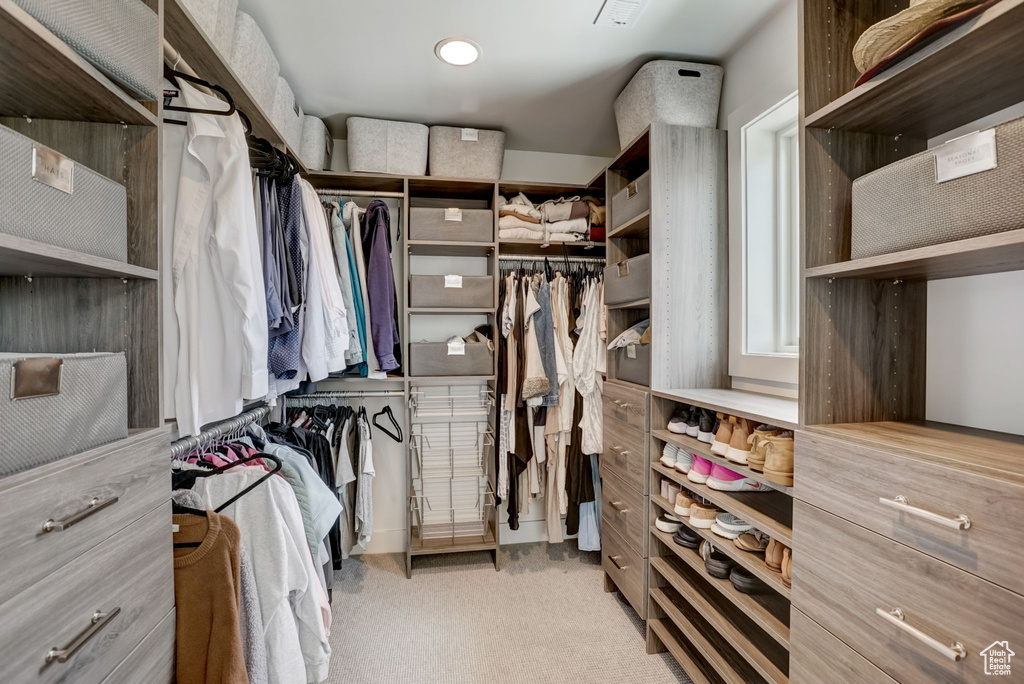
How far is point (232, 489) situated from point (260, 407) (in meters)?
0.60

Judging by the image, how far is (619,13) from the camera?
5.28ft

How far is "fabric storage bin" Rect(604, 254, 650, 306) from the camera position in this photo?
1.93m

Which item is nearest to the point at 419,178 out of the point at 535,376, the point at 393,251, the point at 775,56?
the point at 393,251

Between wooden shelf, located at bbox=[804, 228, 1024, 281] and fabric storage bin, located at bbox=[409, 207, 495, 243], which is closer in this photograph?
wooden shelf, located at bbox=[804, 228, 1024, 281]

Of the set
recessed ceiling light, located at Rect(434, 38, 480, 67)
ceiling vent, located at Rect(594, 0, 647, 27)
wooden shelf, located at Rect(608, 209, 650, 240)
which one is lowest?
wooden shelf, located at Rect(608, 209, 650, 240)

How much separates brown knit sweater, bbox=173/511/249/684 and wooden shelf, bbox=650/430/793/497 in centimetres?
133

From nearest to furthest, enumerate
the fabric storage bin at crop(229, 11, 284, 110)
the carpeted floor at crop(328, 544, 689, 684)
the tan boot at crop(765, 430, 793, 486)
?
the tan boot at crop(765, 430, 793, 486) → the fabric storage bin at crop(229, 11, 284, 110) → the carpeted floor at crop(328, 544, 689, 684)

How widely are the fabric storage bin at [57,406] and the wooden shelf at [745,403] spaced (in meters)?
1.49

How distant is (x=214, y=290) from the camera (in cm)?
124

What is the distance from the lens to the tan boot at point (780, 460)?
46.1 inches

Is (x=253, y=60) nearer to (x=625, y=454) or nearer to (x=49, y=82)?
(x=49, y=82)

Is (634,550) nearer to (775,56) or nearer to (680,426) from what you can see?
(680,426)

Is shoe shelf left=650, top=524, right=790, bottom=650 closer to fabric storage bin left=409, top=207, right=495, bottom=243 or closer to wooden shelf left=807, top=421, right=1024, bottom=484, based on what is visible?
wooden shelf left=807, top=421, right=1024, bottom=484

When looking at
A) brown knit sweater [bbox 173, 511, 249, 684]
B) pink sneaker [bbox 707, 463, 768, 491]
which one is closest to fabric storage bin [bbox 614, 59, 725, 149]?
pink sneaker [bbox 707, 463, 768, 491]
